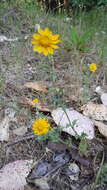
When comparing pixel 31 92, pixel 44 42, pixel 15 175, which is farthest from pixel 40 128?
pixel 31 92

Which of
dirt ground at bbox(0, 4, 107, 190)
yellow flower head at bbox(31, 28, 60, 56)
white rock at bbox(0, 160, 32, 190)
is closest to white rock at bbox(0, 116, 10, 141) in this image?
dirt ground at bbox(0, 4, 107, 190)

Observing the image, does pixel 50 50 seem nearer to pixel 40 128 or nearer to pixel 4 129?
pixel 40 128

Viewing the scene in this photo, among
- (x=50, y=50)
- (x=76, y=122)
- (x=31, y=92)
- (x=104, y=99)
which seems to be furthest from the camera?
(x=31, y=92)

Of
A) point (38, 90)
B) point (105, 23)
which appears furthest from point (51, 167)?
point (105, 23)

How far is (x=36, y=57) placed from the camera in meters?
1.74

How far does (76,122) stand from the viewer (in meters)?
→ 1.04

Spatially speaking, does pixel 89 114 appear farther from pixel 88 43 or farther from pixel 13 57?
pixel 88 43

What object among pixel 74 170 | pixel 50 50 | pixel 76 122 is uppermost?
pixel 50 50

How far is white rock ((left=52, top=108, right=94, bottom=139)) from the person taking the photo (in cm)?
98

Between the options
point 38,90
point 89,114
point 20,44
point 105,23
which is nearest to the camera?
point 89,114

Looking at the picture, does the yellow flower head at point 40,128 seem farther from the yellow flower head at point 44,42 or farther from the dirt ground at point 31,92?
the yellow flower head at point 44,42

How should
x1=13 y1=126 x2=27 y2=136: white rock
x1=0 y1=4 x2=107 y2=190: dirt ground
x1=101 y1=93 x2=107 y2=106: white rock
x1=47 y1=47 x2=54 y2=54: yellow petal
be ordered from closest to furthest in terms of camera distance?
x1=47 y1=47 x2=54 y2=54: yellow petal, x1=0 y1=4 x2=107 y2=190: dirt ground, x1=13 y1=126 x2=27 y2=136: white rock, x1=101 y1=93 x2=107 y2=106: white rock

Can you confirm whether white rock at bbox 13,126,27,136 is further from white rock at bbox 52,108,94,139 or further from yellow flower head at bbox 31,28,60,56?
yellow flower head at bbox 31,28,60,56

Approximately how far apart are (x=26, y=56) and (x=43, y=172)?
106 cm
